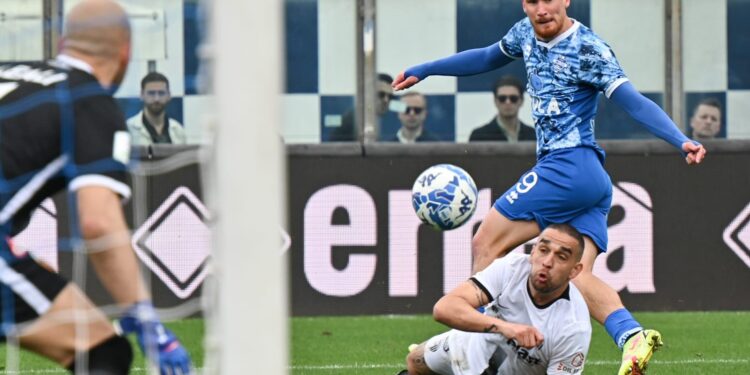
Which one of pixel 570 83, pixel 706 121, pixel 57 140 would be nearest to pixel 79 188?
pixel 57 140

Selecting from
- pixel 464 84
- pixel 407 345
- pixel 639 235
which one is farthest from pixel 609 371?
pixel 464 84

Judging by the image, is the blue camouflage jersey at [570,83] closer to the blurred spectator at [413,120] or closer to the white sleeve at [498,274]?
the white sleeve at [498,274]

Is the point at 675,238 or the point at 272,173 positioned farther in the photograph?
the point at 675,238

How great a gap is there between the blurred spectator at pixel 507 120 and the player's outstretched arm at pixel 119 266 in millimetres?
7129

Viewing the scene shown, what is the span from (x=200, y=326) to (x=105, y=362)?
5914 mm

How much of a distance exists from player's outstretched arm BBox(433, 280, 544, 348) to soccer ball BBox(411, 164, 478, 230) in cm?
142

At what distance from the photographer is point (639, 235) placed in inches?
448

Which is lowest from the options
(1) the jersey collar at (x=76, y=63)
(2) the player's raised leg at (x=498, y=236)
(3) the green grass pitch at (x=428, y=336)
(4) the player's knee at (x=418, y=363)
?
(3) the green grass pitch at (x=428, y=336)

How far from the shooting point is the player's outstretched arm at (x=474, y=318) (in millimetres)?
5953

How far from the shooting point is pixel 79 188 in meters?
4.75

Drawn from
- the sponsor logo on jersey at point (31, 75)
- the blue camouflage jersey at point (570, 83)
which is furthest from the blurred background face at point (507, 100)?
the sponsor logo on jersey at point (31, 75)

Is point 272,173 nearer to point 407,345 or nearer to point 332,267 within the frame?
point 407,345

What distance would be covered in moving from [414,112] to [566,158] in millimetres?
4842

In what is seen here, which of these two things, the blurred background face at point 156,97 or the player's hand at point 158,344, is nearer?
the player's hand at point 158,344
